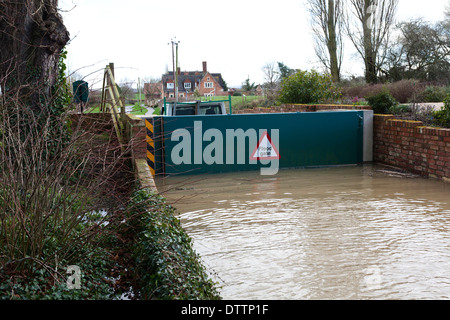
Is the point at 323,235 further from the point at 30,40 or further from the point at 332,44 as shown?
the point at 332,44

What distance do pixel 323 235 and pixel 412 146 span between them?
5.94 m

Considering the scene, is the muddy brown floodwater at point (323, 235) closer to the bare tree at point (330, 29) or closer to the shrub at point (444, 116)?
the shrub at point (444, 116)

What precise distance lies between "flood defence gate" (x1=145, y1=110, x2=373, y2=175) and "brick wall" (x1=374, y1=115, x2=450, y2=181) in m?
0.43

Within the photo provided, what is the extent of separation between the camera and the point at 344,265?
17.8ft

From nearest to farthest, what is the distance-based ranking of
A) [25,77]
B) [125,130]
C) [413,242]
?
1. [413,242]
2. [25,77]
3. [125,130]

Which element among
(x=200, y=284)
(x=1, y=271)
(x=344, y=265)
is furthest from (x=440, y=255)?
(x=1, y=271)

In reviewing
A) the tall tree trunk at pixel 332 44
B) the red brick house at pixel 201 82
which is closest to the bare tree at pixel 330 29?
the tall tree trunk at pixel 332 44

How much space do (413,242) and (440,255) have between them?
1.73 feet

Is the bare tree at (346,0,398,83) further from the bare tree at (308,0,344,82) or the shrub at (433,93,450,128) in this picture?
the shrub at (433,93,450,128)

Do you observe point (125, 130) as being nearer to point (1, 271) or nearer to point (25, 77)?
point (25, 77)

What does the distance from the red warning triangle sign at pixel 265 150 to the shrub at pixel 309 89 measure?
7.48 metres

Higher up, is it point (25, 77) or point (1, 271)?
point (25, 77)

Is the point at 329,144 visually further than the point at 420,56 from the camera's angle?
No

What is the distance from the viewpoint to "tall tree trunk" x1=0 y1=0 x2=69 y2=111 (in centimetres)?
845
